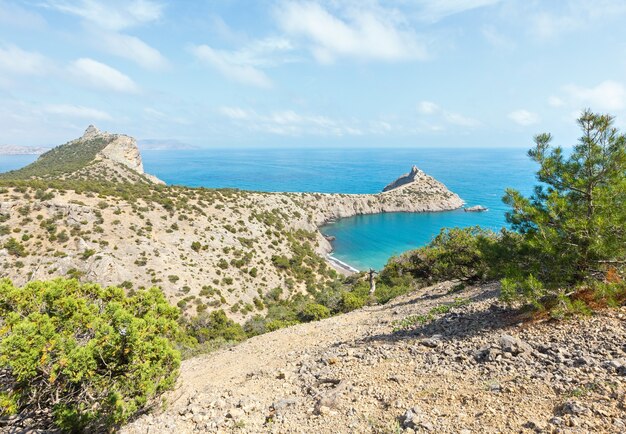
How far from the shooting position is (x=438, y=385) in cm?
778

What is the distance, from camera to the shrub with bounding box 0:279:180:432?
771 centimetres

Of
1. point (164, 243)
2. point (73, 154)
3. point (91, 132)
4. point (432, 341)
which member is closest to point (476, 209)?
point (164, 243)

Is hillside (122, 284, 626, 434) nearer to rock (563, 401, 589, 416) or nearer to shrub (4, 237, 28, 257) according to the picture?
rock (563, 401, 589, 416)

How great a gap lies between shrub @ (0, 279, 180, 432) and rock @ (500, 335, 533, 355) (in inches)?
373

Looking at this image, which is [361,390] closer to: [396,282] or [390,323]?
[390,323]

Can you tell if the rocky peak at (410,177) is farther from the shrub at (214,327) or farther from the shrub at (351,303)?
the shrub at (214,327)

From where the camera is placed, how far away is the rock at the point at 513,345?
8.18 metres

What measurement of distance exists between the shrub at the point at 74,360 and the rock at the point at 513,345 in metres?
9.48

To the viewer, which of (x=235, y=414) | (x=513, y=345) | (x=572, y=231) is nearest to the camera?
(x=235, y=414)

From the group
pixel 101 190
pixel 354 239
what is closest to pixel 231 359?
pixel 101 190

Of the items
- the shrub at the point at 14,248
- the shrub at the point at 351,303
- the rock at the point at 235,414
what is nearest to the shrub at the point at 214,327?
the shrub at the point at 351,303

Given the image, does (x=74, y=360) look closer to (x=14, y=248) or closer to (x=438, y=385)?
(x=438, y=385)

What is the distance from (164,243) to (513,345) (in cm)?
4257

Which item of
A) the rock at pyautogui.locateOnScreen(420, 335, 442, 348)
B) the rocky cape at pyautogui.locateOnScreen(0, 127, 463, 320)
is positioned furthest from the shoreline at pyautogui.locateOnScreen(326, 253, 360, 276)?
the rock at pyautogui.locateOnScreen(420, 335, 442, 348)
